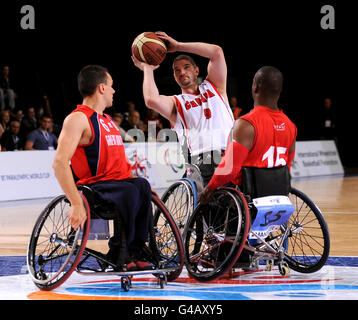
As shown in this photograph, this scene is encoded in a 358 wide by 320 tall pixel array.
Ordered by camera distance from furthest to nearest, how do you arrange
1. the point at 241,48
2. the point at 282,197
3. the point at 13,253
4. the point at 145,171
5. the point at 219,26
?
the point at 241,48 < the point at 219,26 < the point at 145,171 < the point at 13,253 < the point at 282,197

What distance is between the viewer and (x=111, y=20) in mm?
15047

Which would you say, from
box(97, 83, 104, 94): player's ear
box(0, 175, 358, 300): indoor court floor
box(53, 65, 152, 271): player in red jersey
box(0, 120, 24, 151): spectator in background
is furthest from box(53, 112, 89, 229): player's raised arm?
box(0, 120, 24, 151): spectator in background

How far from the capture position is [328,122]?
18.6m

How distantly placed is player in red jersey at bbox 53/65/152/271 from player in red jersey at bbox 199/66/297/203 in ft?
1.85

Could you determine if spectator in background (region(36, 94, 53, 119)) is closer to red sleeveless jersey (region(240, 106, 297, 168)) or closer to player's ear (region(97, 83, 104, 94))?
player's ear (region(97, 83, 104, 94))

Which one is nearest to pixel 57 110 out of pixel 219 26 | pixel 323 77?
pixel 219 26

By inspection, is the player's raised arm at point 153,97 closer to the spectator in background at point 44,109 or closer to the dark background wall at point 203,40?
the dark background wall at point 203,40

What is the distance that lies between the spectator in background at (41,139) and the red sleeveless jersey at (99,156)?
8.08 metres

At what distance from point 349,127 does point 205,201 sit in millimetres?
16534

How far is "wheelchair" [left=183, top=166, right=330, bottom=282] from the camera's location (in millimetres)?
4375

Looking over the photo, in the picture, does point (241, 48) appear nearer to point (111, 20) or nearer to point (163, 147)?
point (111, 20)

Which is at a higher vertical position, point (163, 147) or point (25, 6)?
point (25, 6)

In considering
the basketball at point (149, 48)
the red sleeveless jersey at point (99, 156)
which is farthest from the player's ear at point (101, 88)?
the basketball at point (149, 48)

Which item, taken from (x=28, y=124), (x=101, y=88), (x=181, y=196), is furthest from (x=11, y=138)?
(x=101, y=88)
